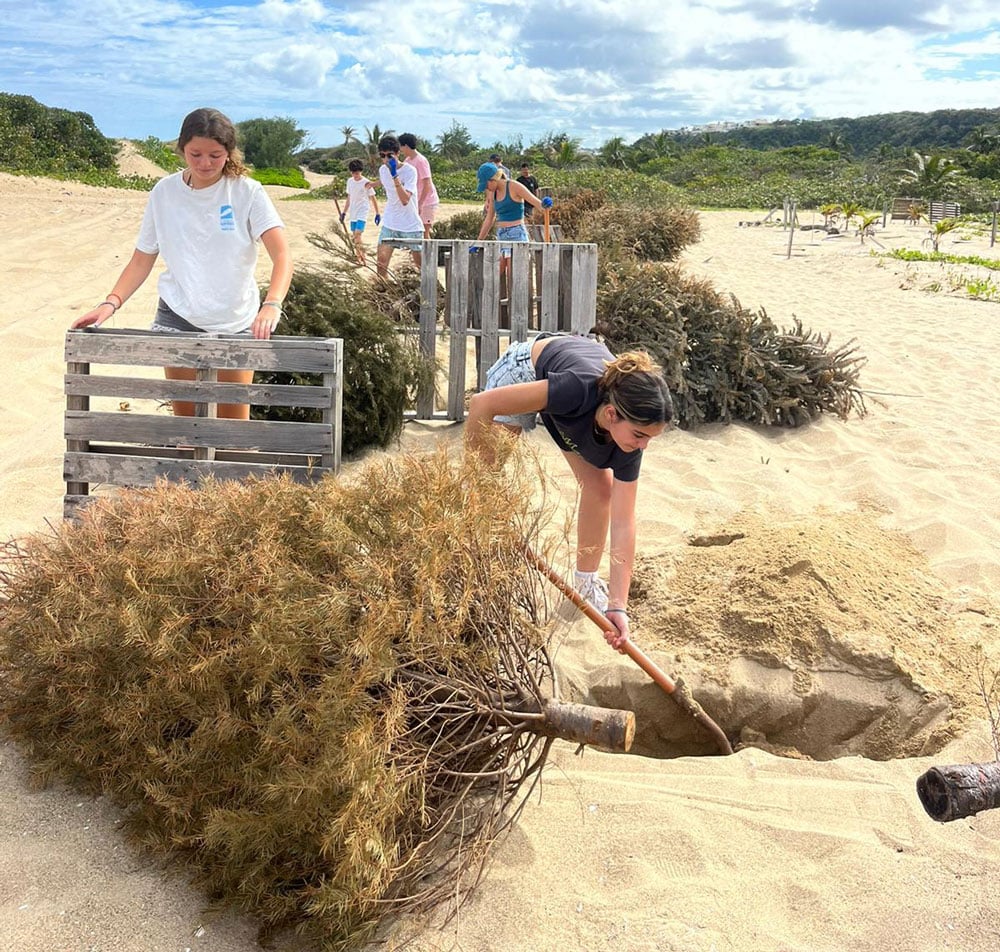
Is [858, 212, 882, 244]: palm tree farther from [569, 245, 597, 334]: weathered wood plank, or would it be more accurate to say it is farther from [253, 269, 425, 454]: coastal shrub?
[253, 269, 425, 454]: coastal shrub

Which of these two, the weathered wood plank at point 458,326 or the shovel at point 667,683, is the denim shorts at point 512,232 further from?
the shovel at point 667,683

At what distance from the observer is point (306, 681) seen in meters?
2.27

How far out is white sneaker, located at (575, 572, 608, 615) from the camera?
3887 mm

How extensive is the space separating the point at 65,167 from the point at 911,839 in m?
32.9

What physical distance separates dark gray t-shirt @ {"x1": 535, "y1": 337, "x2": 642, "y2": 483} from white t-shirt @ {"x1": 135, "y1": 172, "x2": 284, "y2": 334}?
1.28 meters

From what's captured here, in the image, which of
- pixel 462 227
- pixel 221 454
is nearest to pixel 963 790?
pixel 221 454


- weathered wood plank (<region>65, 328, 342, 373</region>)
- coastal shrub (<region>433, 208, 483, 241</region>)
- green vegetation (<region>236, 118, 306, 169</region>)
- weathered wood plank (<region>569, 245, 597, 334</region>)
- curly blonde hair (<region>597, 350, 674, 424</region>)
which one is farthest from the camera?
green vegetation (<region>236, 118, 306, 169</region>)

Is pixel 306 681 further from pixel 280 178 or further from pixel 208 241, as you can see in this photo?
pixel 280 178

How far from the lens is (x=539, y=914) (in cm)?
Answer: 244

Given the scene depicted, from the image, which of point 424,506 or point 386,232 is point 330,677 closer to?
point 424,506

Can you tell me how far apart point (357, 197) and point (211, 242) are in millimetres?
8118

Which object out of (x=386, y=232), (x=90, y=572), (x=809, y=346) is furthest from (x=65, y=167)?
(x=90, y=572)

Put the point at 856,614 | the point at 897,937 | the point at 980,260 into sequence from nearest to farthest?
the point at 897,937 < the point at 856,614 < the point at 980,260

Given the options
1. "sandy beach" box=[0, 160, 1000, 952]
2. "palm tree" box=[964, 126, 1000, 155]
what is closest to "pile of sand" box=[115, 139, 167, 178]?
"sandy beach" box=[0, 160, 1000, 952]
